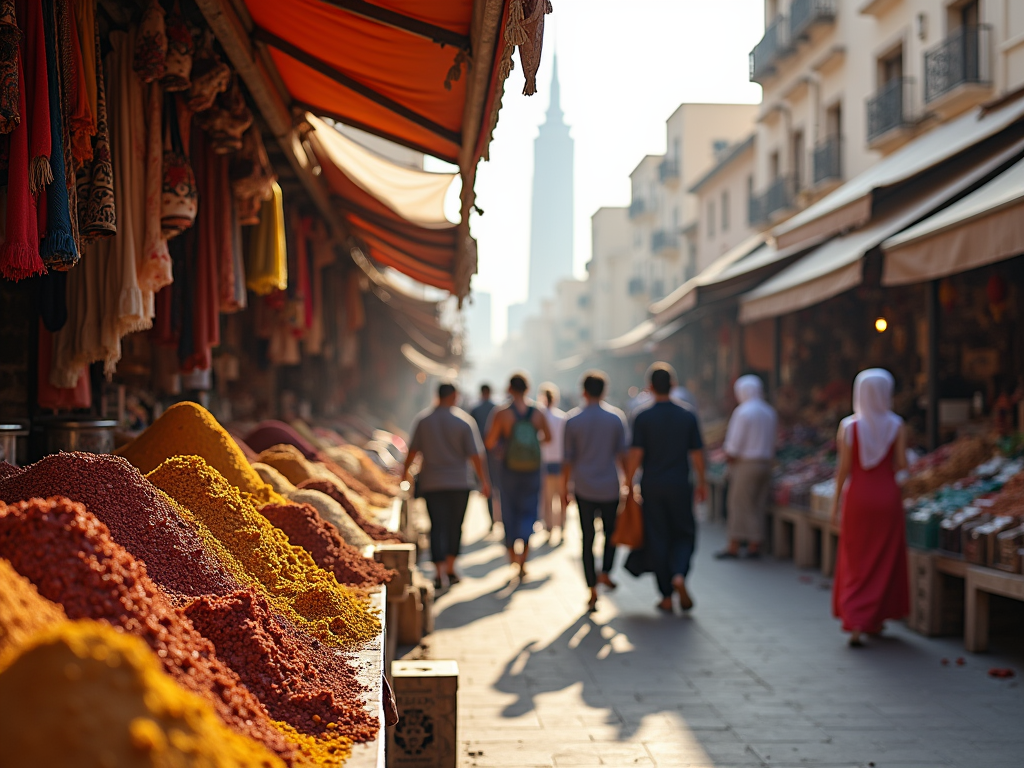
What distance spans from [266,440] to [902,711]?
4170 millimetres

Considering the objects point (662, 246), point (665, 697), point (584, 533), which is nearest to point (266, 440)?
point (584, 533)

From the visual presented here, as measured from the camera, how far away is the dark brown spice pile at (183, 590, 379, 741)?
201 cm

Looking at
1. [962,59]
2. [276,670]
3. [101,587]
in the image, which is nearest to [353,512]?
[276,670]

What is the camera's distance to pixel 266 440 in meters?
6.64

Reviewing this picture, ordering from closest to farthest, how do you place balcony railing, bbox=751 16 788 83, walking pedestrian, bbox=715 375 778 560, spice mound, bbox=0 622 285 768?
spice mound, bbox=0 622 285 768 → walking pedestrian, bbox=715 375 778 560 → balcony railing, bbox=751 16 788 83

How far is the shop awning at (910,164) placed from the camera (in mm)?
8695

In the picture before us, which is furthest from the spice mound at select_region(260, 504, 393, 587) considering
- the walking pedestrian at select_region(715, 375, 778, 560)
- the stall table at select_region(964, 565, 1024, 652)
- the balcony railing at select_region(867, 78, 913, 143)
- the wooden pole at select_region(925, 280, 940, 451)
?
the balcony railing at select_region(867, 78, 913, 143)

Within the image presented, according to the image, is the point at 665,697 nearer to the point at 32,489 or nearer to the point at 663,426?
the point at 663,426

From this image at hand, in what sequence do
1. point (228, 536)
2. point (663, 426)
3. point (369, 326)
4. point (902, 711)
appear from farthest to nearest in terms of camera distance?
point (369, 326), point (663, 426), point (902, 711), point (228, 536)

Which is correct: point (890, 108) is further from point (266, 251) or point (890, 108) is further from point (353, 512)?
point (353, 512)

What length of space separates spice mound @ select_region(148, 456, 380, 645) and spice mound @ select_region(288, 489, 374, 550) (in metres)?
1.26

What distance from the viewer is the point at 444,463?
7965 millimetres

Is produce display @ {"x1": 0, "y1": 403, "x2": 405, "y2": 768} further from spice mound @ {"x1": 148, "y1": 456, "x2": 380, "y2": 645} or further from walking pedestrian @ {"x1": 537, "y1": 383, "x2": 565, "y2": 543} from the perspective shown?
walking pedestrian @ {"x1": 537, "y1": 383, "x2": 565, "y2": 543}

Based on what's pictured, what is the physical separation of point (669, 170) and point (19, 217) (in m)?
36.7
